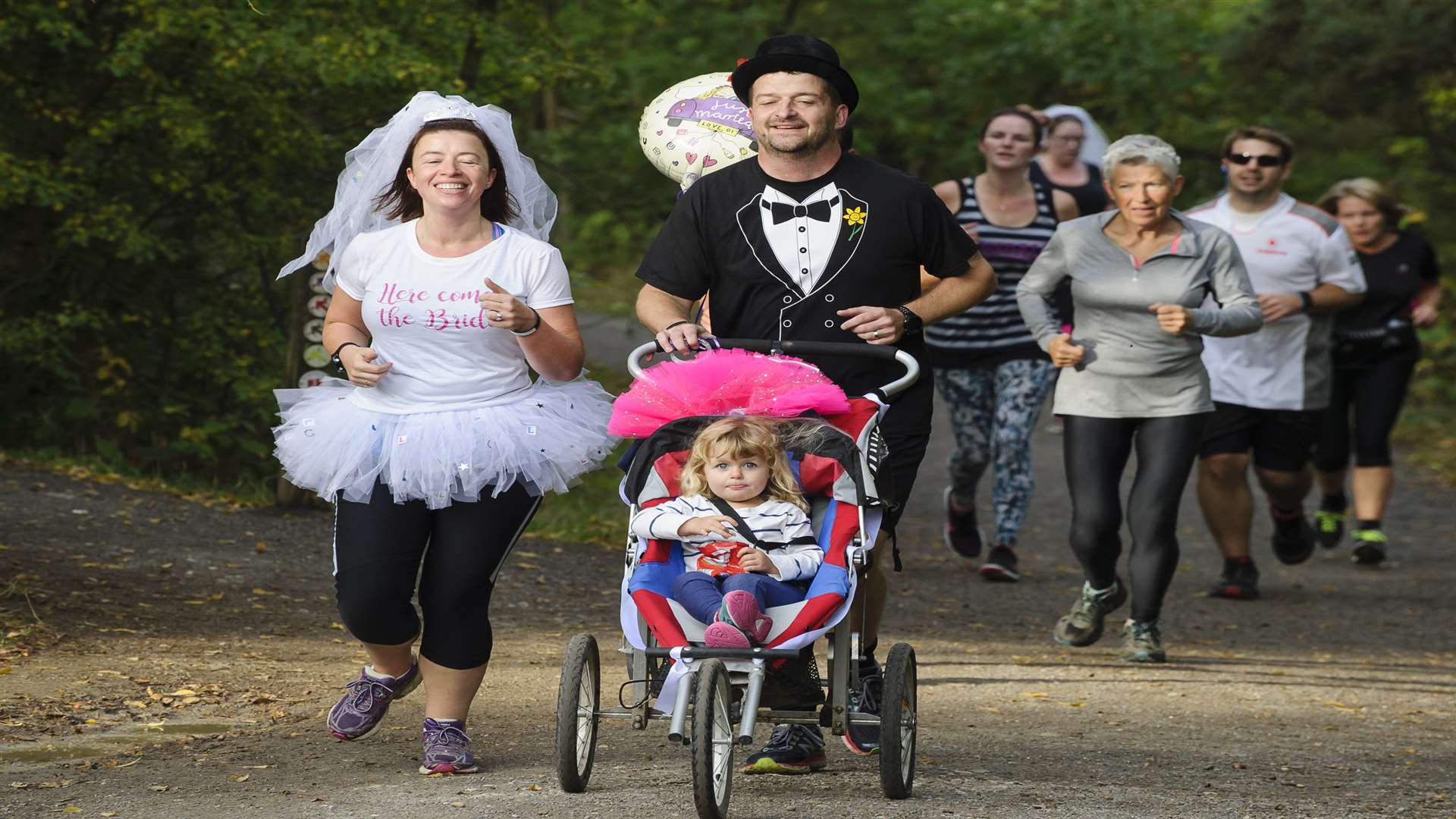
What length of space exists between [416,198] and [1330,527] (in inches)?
296

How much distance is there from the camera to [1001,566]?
34.1ft

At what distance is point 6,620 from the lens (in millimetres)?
7266

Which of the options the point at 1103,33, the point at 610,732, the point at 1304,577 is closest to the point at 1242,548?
the point at 1304,577

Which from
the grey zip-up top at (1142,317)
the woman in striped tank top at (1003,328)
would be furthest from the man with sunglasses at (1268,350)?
the grey zip-up top at (1142,317)

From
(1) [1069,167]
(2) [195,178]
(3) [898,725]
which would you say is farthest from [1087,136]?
(3) [898,725]

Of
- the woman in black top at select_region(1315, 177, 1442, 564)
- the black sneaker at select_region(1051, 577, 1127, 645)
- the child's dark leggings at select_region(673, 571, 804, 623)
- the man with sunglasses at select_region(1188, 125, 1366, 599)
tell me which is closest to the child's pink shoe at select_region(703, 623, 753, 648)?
the child's dark leggings at select_region(673, 571, 804, 623)

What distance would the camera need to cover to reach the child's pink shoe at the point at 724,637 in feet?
15.3

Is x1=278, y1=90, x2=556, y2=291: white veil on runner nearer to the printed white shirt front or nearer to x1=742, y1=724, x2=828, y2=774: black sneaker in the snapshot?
the printed white shirt front

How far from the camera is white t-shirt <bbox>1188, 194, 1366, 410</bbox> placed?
938 cm

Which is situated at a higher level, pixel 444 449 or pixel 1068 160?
pixel 1068 160

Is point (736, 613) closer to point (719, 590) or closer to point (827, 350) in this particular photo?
point (719, 590)

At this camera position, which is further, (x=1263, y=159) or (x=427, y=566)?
(x=1263, y=159)

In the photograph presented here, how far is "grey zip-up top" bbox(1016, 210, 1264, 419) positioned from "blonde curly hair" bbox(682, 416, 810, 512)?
2851 millimetres

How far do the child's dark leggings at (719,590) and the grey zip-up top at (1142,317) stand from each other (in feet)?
10.0
